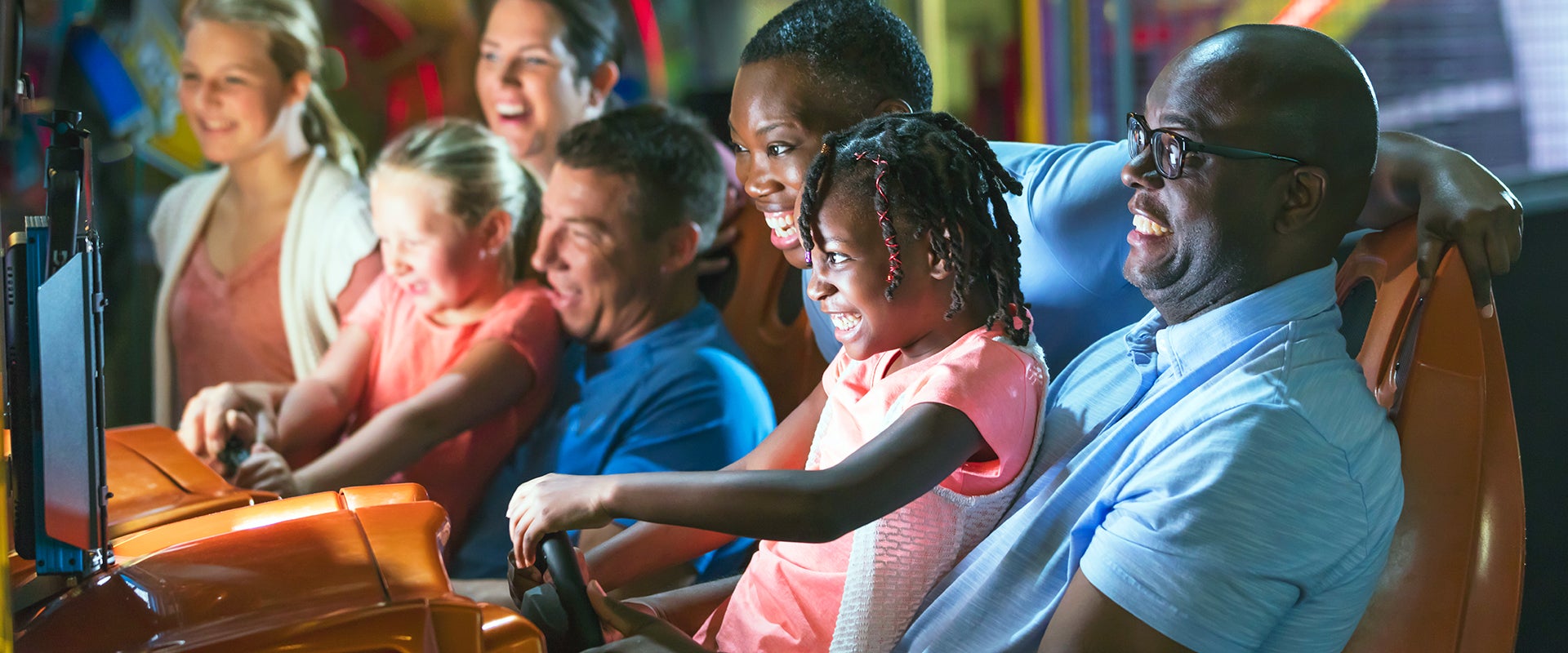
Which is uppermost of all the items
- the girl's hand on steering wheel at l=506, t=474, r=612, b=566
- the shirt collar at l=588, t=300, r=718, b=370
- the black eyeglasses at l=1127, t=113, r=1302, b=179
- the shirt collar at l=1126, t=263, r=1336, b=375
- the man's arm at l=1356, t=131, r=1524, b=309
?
the black eyeglasses at l=1127, t=113, r=1302, b=179

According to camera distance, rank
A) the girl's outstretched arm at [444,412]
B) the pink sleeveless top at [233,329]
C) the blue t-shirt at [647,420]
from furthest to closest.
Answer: the pink sleeveless top at [233,329] → the girl's outstretched arm at [444,412] → the blue t-shirt at [647,420]

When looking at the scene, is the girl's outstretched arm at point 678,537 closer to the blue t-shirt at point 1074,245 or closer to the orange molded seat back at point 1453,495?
the blue t-shirt at point 1074,245

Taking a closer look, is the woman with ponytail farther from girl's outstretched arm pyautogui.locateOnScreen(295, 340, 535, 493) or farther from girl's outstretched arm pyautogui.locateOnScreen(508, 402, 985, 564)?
girl's outstretched arm pyautogui.locateOnScreen(508, 402, 985, 564)

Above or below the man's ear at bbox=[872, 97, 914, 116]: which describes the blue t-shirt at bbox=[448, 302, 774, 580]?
below

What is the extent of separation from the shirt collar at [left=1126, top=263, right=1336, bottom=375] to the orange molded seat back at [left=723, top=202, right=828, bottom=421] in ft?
4.08

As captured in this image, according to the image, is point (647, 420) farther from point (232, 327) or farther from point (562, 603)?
point (562, 603)

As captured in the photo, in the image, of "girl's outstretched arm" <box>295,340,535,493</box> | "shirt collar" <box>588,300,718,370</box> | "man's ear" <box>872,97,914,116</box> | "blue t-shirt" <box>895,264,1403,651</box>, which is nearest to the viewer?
"blue t-shirt" <box>895,264,1403,651</box>

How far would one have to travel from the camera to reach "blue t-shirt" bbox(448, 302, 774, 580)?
7.58ft

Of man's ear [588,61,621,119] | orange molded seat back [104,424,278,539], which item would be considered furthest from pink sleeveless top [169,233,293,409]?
orange molded seat back [104,424,278,539]

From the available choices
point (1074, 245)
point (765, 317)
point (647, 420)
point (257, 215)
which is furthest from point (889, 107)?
point (257, 215)

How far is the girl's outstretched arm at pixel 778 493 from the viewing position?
1.01 metres

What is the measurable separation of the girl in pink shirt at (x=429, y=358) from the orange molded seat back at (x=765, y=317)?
0.44m

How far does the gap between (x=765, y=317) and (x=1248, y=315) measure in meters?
1.41

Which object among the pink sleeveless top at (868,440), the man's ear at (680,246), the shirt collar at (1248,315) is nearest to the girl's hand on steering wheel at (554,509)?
the pink sleeveless top at (868,440)
